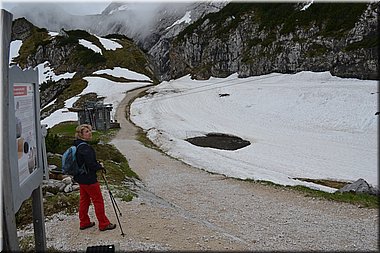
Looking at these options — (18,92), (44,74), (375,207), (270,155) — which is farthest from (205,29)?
(18,92)

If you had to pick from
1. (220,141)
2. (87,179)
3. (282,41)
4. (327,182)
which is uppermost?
(282,41)

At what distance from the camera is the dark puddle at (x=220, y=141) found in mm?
24969

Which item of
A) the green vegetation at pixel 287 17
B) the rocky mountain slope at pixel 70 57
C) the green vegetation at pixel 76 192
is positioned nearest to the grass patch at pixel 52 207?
the green vegetation at pixel 76 192

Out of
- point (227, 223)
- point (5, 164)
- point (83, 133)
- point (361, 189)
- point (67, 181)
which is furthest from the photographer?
point (361, 189)

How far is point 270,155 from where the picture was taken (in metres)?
22.0

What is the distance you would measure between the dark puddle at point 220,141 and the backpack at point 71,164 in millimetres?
17375

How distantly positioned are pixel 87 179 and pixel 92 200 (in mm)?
508

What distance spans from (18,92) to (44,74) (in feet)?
253

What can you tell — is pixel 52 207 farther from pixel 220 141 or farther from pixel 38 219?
pixel 220 141

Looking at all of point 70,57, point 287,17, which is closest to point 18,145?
point 287,17

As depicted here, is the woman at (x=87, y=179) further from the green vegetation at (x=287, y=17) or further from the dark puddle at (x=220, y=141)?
the green vegetation at (x=287, y=17)

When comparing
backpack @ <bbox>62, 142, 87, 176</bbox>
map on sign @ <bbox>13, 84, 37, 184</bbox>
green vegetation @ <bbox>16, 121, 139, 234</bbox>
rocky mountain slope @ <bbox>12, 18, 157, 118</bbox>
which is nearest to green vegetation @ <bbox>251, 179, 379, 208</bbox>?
green vegetation @ <bbox>16, 121, 139, 234</bbox>

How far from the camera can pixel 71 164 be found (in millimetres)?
7344

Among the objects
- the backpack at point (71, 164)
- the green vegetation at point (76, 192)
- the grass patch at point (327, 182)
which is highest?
the backpack at point (71, 164)
